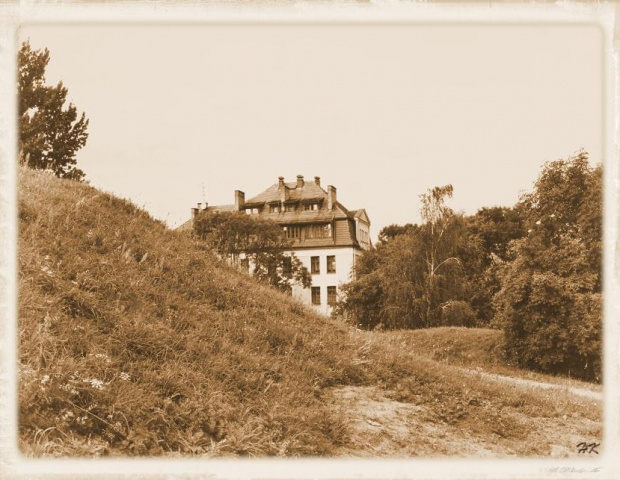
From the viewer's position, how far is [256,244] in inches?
563

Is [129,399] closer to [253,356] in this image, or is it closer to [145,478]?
[145,478]

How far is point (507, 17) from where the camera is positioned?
20.2 feet

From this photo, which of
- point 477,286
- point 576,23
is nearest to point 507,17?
point 576,23

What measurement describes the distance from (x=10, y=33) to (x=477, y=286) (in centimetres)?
2864

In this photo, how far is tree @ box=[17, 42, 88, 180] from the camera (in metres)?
6.89

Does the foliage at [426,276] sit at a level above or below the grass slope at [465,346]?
above

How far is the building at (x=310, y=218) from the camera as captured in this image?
9.33m

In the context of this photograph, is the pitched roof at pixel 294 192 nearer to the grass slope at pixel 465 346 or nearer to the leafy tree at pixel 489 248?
the grass slope at pixel 465 346

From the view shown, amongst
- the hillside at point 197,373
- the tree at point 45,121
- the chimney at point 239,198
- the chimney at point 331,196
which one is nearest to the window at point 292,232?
the hillside at point 197,373

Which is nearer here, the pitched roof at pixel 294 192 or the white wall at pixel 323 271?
the pitched roof at pixel 294 192

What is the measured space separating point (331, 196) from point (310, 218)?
2.94 meters

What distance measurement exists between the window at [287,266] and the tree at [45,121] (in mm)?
4330

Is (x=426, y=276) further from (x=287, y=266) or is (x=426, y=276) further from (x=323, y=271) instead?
(x=287, y=266)
